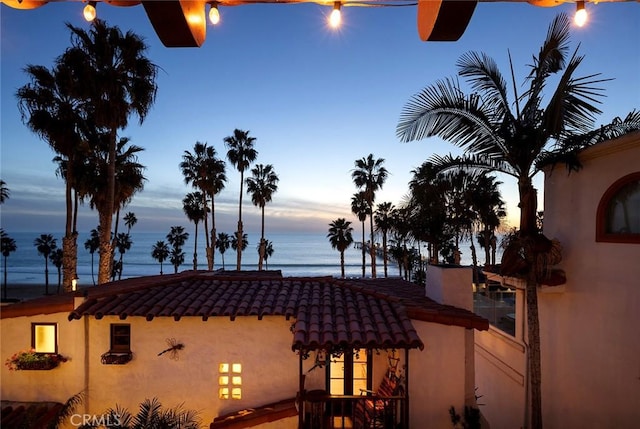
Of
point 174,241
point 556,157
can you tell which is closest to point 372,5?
point 556,157

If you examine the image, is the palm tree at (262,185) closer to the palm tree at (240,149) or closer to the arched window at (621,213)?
the palm tree at (240,149)

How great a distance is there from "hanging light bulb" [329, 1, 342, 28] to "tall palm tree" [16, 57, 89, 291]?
54.1 feet

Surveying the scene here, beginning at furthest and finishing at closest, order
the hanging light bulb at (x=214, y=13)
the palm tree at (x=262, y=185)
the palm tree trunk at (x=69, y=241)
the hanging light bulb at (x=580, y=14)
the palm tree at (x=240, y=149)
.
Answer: the palm tree at (x=262, y=185) < the palm tree at (x=240, y=149) < the palm tree trunk at (x=69, y=241) < the hanging light bulb at (x=580, y=14) < the hanging light bulb at (x=214, y=13)

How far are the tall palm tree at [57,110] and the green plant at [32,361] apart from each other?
7.64 meters

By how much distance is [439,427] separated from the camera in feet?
24.7

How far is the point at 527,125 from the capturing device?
7.46 meters

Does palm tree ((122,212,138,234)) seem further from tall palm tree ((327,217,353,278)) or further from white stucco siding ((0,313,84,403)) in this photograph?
white stucco siding ((0,313,84,403))

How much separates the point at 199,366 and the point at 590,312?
360 inches

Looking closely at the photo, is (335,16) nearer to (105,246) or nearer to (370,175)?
(105,246)

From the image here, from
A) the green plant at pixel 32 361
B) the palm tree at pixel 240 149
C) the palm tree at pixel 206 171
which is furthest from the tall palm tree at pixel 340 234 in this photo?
the green plant at pixel 32 361

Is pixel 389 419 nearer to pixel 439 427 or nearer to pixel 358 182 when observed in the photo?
pixel 439 427

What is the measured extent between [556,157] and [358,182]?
31.0 meters

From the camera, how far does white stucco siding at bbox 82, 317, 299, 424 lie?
26.5 feet

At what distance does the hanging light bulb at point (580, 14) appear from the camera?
8.23 feet
